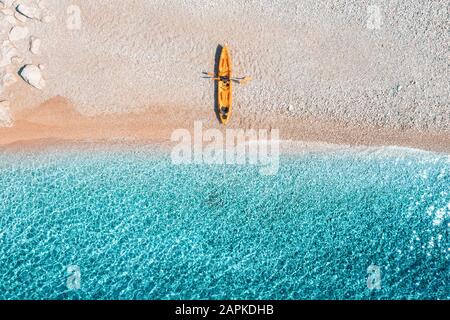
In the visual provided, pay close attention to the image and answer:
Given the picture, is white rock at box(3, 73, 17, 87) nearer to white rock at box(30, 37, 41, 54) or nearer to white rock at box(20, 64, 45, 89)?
white rock at box(20, 64, 45, 89)

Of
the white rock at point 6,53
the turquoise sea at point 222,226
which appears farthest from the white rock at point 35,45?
the turquoise sea at point 222,226

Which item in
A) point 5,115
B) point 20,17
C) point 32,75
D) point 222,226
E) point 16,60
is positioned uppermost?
point 20,17

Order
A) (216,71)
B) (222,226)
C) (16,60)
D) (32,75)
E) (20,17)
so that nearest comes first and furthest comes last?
(222,226) → (32,75) → (16,60) → (20,17) → (216,71)

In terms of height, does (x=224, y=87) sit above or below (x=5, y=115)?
above

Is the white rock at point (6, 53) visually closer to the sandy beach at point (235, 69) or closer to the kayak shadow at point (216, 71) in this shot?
the sandy beach at point (235, 69)

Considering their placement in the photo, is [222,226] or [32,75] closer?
[222,226]

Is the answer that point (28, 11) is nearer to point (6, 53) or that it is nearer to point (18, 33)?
point (18, 33)

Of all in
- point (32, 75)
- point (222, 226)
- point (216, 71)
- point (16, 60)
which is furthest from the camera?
point (216, 71)

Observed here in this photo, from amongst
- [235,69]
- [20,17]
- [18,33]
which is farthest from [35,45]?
[235,69]
